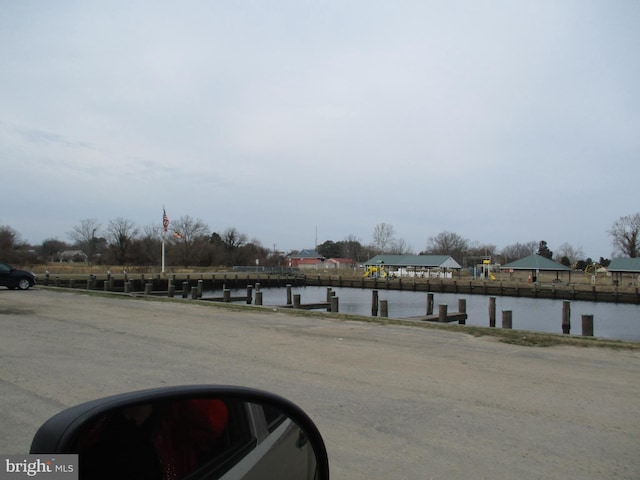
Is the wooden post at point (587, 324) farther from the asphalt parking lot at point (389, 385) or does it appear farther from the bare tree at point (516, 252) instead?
the bare tree at point (516, 252)

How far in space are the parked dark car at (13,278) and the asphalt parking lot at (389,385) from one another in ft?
45.2

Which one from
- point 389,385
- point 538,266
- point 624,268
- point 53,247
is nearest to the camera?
point 389,385

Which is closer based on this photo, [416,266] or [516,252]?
[416,266]

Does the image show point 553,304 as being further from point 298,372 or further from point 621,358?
point 298,372

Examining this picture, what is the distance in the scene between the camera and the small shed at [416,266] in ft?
271

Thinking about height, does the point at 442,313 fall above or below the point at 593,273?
below

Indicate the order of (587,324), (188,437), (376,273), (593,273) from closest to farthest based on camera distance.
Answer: (188,437) → (587,324) → (593,273) → (376,273)

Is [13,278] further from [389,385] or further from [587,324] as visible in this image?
[587,324]

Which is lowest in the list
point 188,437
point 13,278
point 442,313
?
point 442,313

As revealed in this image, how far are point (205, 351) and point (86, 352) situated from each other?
1992 millimetres

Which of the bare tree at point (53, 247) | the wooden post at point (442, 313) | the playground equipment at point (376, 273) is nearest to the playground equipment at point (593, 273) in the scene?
the playground equipment at point (376, 273)

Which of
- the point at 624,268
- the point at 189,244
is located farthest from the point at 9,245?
the point at 624,268

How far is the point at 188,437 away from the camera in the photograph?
6.12 ft

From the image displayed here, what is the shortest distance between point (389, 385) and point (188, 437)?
549cm
